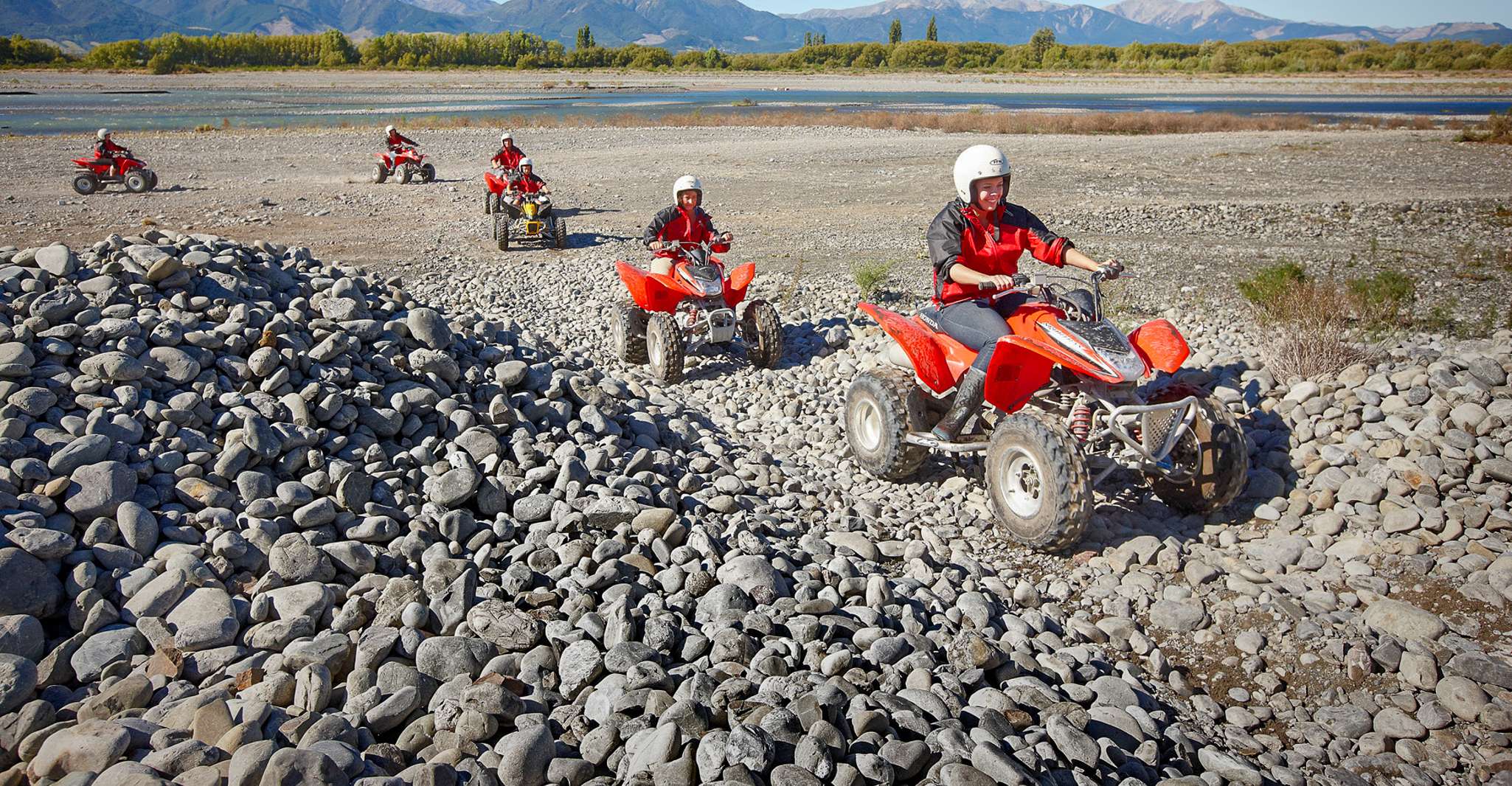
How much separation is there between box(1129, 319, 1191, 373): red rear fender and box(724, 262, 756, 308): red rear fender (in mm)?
3908

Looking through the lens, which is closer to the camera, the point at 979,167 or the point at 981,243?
the point at 979,167

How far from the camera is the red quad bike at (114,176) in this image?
1881 cm

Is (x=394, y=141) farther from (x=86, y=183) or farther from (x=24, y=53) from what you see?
(x=24, y=53)

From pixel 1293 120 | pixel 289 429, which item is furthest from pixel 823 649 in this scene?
pixel 1293 120

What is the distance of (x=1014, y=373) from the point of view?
16.7 feet

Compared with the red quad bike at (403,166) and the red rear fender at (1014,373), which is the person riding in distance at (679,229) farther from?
the red quad bike at (403,166)

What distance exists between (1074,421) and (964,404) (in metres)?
0.65

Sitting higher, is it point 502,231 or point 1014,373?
point 502,231

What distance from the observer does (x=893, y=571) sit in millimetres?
4766

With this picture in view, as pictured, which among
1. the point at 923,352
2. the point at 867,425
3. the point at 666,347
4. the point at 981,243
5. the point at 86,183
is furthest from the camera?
the point at 86,183

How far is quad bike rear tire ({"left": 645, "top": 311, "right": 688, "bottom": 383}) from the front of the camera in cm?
779

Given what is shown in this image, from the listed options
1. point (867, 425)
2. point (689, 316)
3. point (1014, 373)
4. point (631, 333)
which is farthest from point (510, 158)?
point (1014, 373)

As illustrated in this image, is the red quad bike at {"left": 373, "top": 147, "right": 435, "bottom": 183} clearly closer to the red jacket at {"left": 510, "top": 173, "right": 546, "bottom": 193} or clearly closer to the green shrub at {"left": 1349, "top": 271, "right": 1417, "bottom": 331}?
the red jacket at {"left": 510, "top": 173, "right": 546, "bottom": 193}

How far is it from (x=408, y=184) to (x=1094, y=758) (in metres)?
21.9
